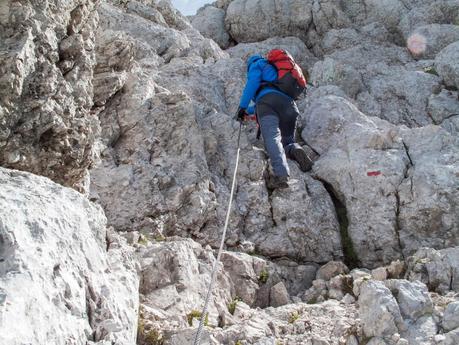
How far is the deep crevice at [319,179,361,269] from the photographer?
41.0ft

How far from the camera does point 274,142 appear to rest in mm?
13898

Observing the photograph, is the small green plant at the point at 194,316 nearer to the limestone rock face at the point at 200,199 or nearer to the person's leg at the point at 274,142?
the limestone rock face at the point at 200,199

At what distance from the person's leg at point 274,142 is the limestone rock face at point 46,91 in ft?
19.9

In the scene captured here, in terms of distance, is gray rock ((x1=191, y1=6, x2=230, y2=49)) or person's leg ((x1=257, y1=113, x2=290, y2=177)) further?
gray rock ((x1=191, y1=6, x2=230, y2=49))

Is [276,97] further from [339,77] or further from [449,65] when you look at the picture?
[449,65]

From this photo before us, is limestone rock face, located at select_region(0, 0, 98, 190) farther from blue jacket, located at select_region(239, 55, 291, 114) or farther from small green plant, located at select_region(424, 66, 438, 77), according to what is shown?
small green plant, located at select_region(424, 66, 438, 77)

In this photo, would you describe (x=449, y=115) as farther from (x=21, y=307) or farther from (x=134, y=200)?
(x=21, y=307)

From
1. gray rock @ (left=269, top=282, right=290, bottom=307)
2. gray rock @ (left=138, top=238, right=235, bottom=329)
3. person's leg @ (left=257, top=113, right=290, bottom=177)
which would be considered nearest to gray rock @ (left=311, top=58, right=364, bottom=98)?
person's leg @ (left=257, top=113, right=290, bottom=177)

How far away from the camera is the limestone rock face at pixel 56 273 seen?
449 centimetres

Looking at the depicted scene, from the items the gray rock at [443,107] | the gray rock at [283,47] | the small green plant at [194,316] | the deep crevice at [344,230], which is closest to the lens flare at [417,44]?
the gray rock at [283,47]

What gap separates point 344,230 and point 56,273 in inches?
384

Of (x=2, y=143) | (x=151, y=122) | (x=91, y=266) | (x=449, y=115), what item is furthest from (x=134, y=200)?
(x=449, y=115)

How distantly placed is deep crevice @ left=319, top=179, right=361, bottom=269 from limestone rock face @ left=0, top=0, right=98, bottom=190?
25.5 feet

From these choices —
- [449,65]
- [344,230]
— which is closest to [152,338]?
[344,230]
